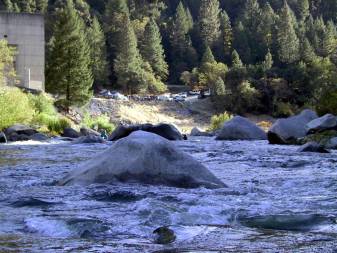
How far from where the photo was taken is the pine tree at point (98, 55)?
8331 cm

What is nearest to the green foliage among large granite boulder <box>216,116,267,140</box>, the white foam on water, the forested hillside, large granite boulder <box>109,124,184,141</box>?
the forested hillside

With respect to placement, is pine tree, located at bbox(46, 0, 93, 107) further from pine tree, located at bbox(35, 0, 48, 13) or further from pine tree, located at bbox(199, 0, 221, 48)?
pine tree, located at bbox(35, 0, 48, 13)

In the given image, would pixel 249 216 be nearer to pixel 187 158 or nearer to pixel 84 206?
pixel 84 206

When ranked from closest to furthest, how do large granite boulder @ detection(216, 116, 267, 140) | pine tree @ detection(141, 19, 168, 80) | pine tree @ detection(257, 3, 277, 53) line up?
large granite boulder @ detection(216, 116, 267, 140), pine tree @ detection(141, 19, 168, 80), pine tree @ detection(257, 3, 277, 53)

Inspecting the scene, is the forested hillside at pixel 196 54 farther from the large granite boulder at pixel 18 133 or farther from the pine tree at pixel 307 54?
the large granite boulder at pixel 18 133

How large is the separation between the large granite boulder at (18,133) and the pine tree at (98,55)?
187 ft

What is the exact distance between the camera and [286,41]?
307 ft

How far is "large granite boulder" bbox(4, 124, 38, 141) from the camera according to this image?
23453mm

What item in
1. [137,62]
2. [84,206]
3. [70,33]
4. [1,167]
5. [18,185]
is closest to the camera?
[84,206]

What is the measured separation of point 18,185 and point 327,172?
526cm

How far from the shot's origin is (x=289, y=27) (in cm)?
9531

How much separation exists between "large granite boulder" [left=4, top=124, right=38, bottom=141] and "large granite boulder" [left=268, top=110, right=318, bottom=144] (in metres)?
9.51

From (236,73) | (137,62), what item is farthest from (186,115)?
(137,62)

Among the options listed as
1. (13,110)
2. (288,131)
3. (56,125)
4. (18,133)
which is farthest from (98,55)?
(288,131)
